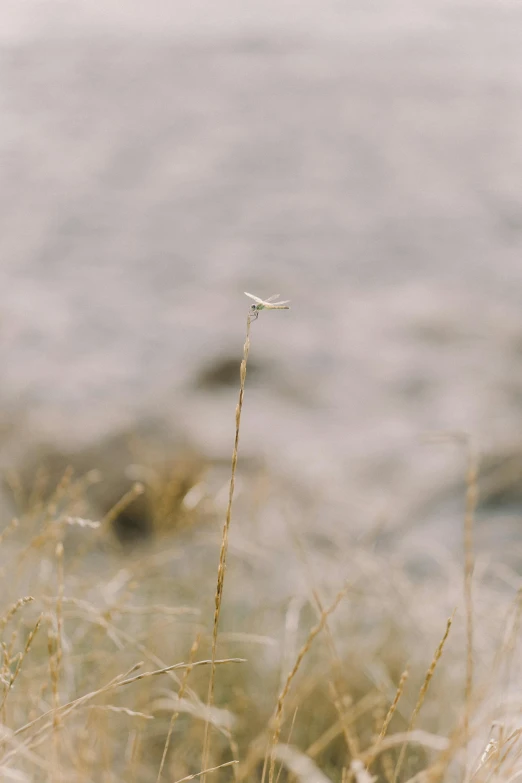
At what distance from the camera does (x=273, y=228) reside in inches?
166

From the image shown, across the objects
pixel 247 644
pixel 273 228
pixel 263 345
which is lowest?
pixel 263 345

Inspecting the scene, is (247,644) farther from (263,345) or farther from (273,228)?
(273,228)

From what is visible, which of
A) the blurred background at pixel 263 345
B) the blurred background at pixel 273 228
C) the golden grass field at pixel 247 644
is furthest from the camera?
the blurred background at pixel 273 228

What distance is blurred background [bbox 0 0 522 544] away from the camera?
10.1 ft

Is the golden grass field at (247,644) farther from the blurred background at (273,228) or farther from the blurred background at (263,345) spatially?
the blurred background at (273,228)

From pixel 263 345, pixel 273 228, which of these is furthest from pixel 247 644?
pixel 273 228

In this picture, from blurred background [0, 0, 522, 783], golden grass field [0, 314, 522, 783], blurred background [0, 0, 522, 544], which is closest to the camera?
golden grass field [0, 314, 522, 783]


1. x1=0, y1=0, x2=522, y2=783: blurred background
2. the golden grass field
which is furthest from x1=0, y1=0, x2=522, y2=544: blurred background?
the golden grass field

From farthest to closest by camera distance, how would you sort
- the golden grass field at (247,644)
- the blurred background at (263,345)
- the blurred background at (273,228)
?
the blurred background at (273,228) < the blurred background at (263,345) < the golden grass field at (247,644)

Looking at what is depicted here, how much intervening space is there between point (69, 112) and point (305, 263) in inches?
78.3

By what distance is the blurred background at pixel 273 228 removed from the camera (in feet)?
10.1

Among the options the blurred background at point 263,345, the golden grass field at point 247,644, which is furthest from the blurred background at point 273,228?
the golden grass field at point 247,644

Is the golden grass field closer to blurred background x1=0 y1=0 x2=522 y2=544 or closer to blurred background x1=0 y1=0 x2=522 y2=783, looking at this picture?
blurred background x1=0 y1=0 x2=522 y2=783

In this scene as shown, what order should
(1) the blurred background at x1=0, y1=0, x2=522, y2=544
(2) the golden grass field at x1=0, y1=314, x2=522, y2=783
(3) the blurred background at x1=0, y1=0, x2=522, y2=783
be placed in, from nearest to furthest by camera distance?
(2) the golden grass field at x1=0, y1=314, x2=522, y2=783 < (3) the blurred background at x1=0, y1=0, x2=522, y2=783 < (1) the blurred background at x1=0, y1=0, x2=522, y2=544
